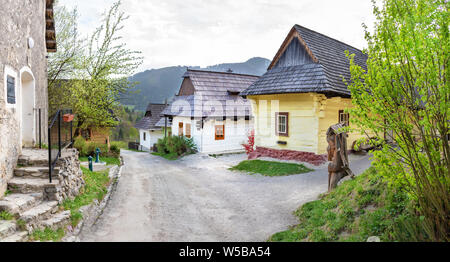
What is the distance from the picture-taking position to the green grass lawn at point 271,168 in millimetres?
11359

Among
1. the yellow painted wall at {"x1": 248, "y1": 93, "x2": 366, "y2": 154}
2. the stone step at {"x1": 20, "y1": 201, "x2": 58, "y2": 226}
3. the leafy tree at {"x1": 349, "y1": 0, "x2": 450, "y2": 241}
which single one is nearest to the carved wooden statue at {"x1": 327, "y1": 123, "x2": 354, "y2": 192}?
the leafy tree at {"x1": 349, "y1": 0, "x2": 450, "y2": 241}

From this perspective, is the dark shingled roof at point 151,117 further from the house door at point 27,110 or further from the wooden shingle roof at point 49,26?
the house door at point 27,110

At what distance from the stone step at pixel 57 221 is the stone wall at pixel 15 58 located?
109cm

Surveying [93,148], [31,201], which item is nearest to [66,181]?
[31,201]

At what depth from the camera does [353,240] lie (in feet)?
14.1

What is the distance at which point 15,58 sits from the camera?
21.7 ft

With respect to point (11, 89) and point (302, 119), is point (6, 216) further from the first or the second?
point (302, 119)

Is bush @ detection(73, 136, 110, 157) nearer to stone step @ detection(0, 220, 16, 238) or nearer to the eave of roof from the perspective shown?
the eave of roof

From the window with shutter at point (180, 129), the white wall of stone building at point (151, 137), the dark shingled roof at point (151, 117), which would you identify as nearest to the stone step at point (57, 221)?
the window with shutter at point (180, 129)

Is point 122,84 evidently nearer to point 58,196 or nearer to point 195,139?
point 195,139

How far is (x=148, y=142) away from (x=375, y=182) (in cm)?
2888

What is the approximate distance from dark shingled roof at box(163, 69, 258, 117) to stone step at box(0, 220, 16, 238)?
14.2 m

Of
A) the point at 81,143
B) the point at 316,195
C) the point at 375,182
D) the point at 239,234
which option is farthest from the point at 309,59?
the point at 81,143

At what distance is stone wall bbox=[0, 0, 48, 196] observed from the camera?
5.70m
